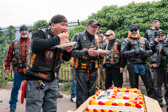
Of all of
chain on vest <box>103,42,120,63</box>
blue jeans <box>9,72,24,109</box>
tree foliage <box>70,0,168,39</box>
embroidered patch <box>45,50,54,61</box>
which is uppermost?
tree foliage <box>70,0,168,39</box>

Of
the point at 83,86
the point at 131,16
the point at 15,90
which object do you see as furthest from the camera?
the point at 131,16

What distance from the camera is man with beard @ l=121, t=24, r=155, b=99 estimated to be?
5387 mm

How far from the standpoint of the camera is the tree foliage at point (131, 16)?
1005cm

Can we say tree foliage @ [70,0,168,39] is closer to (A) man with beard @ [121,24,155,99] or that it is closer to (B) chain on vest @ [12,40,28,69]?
(A) man with beard @ [121,24,155,99]

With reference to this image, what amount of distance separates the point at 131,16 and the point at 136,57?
20.4 feet

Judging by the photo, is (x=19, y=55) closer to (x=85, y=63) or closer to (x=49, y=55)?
(x=85, y=63)

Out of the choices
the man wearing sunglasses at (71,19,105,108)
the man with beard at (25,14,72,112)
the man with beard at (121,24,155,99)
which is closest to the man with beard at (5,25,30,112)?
the man wearing sunglasses at (71,19,105,108)

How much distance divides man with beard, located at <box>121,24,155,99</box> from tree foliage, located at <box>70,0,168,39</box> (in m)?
4.43

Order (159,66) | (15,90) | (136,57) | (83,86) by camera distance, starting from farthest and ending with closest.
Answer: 1. (159,66)
2. (136,57)
3. (15,90)
4. (83,86)

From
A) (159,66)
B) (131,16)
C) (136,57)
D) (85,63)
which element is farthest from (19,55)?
(131,16)

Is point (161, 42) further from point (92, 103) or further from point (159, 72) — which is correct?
point (92, 103)

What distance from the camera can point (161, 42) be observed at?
5797 mm

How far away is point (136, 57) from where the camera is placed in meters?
5.39

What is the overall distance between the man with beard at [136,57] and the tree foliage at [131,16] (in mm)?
4434
